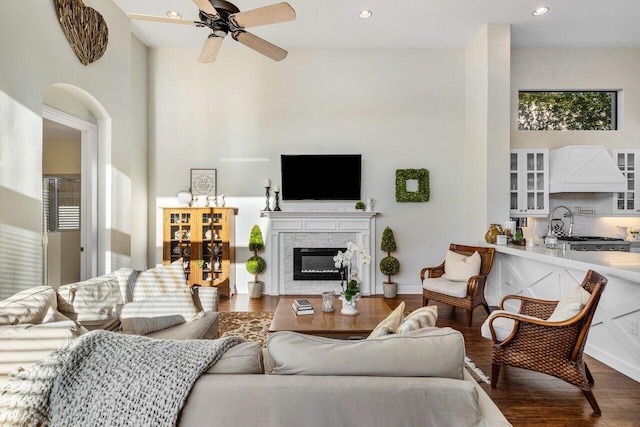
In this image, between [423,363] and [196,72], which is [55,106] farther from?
[423,363]

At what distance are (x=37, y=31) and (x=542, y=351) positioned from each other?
16.0ft

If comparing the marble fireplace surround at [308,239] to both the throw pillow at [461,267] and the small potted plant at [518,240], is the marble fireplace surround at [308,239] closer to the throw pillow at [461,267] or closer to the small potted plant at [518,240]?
the throw pillow at [461,267]

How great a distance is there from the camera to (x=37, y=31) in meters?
2.98

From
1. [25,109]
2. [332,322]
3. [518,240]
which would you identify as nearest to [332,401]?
[332,322]

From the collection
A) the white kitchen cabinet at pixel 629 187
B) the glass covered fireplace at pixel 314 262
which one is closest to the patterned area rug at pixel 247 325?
the glass covered fireplace at pixel 314 262

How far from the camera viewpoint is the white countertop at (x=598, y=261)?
2562mm

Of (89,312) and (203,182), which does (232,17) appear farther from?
(203,182)

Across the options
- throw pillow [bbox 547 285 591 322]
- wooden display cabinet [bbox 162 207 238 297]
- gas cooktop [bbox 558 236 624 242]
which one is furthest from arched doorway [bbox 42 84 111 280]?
gas cooktop [bbox 558 236 624 242]

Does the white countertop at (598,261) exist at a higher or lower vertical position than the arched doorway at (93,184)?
lower

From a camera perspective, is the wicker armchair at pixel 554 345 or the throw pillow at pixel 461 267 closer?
the wicker armchair at pixel 554 345

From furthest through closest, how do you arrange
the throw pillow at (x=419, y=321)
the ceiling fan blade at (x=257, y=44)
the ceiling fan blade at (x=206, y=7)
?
the ceiling fan blade at (x=257, y=44)
the ceiling fan blade at (x=206, y=7)
the throw pillow at (x=419, y=321)

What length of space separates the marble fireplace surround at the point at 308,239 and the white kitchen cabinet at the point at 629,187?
367cm

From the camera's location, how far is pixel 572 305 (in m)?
2.34

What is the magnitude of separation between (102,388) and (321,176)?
437 cm
